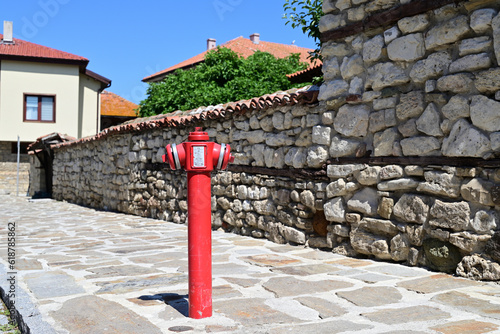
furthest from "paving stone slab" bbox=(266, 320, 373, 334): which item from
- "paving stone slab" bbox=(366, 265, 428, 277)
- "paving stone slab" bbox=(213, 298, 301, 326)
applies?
"paving stone slab" bbox=(366, 265, 428, 277)

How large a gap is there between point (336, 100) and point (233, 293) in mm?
2397

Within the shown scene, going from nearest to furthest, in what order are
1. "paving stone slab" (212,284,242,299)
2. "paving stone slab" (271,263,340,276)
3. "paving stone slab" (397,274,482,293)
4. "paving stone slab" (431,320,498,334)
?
1. "paving stone slab" (431,320,498,334)
2. "paving stone slab" (212,284,242,299)
3. "paving stone slab" (397,274,482,293)
4. "paving stone slab" (271,263,340,276)

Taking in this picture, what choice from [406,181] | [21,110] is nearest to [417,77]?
[406,181]

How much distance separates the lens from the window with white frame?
21.4 m

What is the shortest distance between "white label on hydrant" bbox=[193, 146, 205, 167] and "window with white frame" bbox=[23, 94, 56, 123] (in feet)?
67.4

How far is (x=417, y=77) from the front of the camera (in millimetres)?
4199

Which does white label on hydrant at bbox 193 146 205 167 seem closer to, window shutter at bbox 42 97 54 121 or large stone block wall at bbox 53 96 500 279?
large stone block wall at bbox 53 96 500 279

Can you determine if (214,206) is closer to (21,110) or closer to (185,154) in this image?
Result: (185,154)

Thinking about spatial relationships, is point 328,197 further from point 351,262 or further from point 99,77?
point 99,77

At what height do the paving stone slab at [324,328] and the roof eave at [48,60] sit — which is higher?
the roof eave at [48,60]

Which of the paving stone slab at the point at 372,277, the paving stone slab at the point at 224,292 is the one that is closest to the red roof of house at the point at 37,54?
the paving stone slab at the point at 224,292

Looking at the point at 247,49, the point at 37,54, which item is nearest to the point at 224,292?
the point at 37,54

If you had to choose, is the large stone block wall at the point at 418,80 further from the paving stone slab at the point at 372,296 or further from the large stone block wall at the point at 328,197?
the paving stone slab at the point at 372,296

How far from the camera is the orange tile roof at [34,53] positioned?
2084cm
